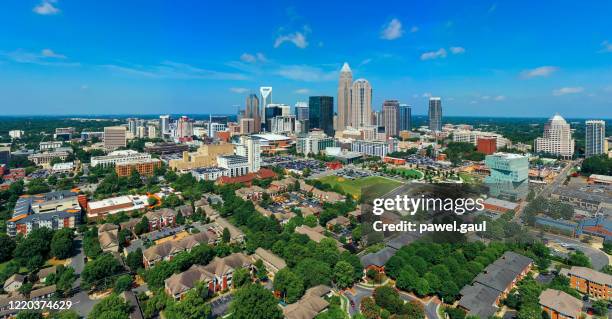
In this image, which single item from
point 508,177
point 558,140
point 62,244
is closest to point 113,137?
point 62,244

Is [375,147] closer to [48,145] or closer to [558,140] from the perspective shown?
[558,140]

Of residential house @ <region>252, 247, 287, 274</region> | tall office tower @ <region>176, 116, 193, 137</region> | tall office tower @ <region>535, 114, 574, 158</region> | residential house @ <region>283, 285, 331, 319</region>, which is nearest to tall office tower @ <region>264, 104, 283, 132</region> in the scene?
tall office tower @ <region>176, 116, 193, 137</region>

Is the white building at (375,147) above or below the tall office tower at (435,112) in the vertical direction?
below

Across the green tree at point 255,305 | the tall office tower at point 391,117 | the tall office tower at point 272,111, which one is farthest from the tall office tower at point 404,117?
the green tree at point 255,305

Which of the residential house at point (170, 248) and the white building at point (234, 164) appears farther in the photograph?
the white building at point (234, 164)

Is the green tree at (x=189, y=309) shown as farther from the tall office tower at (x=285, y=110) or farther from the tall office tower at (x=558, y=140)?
the tall office tower at (x=285, y=110)

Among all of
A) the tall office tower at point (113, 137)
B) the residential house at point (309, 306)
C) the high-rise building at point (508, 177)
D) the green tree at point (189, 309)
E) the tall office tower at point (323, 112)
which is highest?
the tall office tower at point (323, 112)

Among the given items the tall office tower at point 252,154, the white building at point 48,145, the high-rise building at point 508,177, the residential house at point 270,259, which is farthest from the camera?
the white building at point 48,145

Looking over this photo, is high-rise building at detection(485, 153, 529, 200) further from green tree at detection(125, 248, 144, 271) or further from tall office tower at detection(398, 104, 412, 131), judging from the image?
tall office tower at detection(398, 104, 412, 131)
